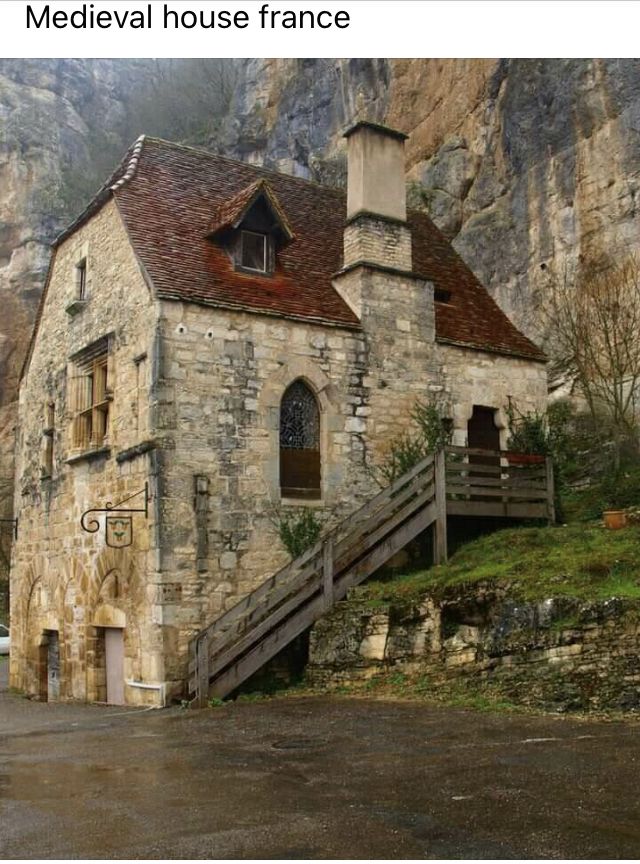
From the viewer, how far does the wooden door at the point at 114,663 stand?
620 inches

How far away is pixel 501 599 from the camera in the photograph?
11766 mm

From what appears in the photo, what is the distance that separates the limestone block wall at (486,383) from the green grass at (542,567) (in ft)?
12.1

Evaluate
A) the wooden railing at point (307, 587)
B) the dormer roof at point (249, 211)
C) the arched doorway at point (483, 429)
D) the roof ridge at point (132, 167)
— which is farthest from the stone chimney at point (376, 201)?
the wooden railing at point (307, 587)

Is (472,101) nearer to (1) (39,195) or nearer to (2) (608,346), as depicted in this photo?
(2) (608,346)

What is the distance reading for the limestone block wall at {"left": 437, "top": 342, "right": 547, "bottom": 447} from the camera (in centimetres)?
1838

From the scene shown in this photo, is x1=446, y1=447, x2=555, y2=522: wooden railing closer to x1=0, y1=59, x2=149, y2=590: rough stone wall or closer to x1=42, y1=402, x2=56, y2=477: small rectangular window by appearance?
Result: x1=42, y1=402, x2=56, y2=477: small rectangular window

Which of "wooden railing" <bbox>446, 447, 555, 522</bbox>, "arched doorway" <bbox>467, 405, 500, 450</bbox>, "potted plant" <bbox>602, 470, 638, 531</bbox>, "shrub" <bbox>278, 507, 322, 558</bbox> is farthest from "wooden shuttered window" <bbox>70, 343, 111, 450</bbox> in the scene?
"potted plant" <bbox>602, 470, 638, 531</bbox>

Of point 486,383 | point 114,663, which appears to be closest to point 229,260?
point 486,383

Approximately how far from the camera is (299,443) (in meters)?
16.4

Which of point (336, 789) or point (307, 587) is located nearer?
point (336, 789)

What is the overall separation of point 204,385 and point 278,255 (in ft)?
12.4

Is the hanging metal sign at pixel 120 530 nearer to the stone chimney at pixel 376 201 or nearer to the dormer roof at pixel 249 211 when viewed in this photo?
the dormer roof at pixel 249 211

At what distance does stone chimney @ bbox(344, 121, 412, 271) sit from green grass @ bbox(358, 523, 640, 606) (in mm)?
5887

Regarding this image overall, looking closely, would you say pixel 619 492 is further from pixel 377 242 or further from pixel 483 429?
pixel 377 242
